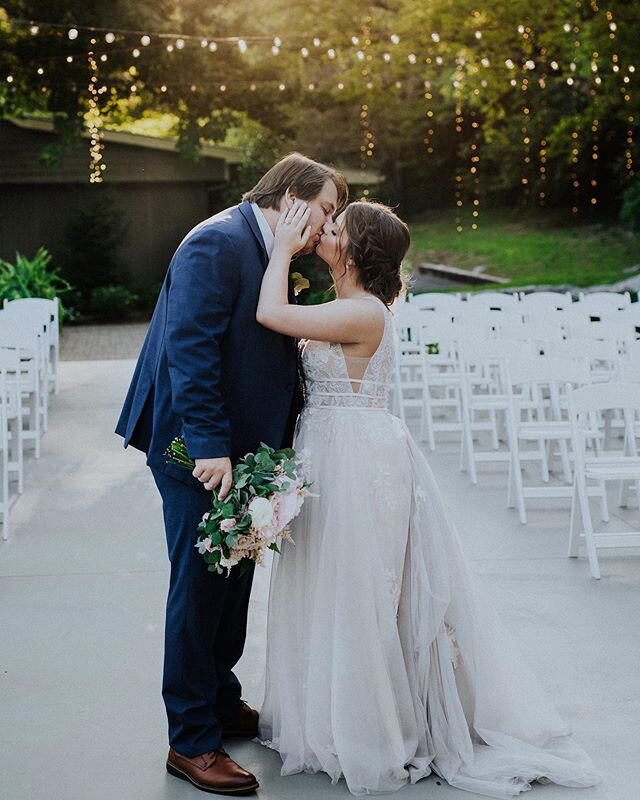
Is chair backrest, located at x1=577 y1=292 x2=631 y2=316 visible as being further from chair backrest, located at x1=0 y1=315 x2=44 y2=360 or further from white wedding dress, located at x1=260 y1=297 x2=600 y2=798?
white wedding dress, located at x1=260 y1=297 x2=600 y2=798

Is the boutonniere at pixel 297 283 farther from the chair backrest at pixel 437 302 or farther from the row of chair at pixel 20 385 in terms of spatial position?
the chair backrest at pixel 437 302

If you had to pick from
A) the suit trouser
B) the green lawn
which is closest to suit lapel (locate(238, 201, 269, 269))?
the suit trouser

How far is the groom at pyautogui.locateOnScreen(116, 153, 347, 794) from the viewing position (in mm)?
3305

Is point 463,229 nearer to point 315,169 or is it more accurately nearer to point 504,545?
point 504,545

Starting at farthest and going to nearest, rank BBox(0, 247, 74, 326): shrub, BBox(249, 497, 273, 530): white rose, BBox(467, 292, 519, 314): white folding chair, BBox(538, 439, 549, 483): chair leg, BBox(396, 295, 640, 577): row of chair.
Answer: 1. BBox(0, 247, 74, 326): shrub
2. BBox(467, 292, 519, 314): white folding chair
3. BBox(538, 439, 549, 483): chair leg
4. BBox(396, 295, 640, 577): row of chair
5. BBox(249, 497, 273, 530): white rose

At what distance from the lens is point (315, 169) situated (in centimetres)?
343

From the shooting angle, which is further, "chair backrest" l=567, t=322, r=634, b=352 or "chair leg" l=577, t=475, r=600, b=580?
"chair backrest" l=567, t=322, r=634, b=352

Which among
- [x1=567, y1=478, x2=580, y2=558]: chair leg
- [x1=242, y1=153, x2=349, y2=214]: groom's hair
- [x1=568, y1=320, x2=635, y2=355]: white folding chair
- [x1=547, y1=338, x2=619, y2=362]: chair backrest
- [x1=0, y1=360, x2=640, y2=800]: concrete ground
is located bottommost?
[x1=0, y1=360, x2=640, y2=800]: concrete ground

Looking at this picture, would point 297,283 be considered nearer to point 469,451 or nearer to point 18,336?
point 469,451

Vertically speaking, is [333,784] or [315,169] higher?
[315,169]

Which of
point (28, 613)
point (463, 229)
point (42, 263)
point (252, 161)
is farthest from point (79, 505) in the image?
point (463, 229)

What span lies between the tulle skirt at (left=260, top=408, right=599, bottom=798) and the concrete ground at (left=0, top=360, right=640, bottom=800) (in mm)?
101

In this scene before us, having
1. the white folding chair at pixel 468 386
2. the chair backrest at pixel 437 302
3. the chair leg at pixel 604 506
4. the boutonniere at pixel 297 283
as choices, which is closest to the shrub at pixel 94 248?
the chair backrest at pixel 437 302

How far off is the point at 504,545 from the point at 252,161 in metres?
19.4
